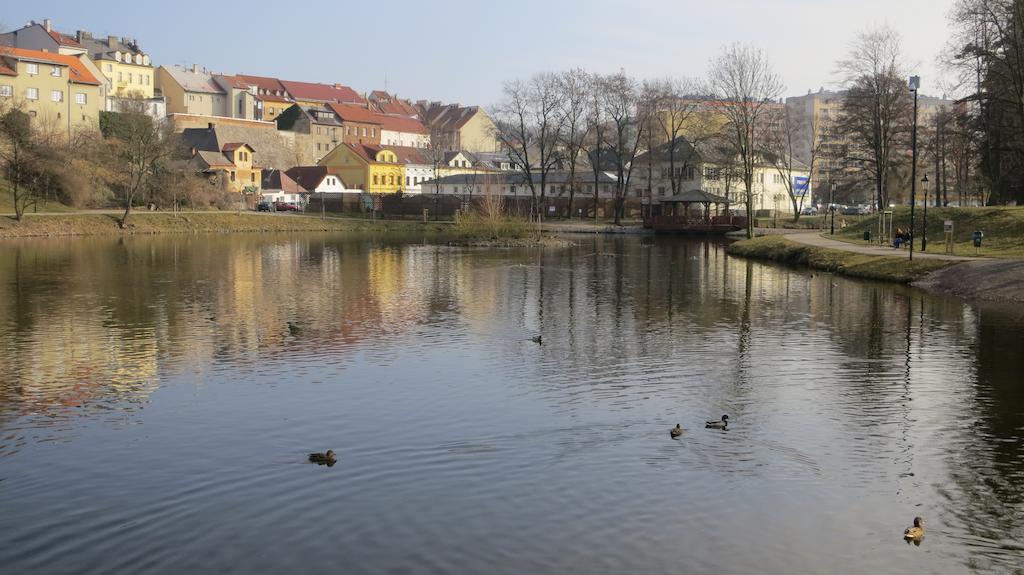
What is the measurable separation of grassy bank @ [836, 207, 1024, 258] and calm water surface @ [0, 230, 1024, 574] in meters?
13.8

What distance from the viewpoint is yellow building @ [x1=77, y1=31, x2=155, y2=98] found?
12594 centimetres

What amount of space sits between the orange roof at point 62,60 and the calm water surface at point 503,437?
68265mm

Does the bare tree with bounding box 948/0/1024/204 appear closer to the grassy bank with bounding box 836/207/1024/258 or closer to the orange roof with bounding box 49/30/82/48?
the grassy bank with bounding box 836/207/1024/258

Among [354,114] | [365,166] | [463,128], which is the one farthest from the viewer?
[463,128]

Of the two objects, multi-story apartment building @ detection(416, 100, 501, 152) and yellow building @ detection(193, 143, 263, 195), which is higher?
multi-story apartment building @ detection(416, 100, 501, 152)

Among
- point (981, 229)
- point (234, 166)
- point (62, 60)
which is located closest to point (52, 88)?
point (62, 60)

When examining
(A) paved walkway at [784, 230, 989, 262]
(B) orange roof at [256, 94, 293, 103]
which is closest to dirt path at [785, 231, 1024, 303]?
(A) paved walkway at [784, 230, 989, 262]

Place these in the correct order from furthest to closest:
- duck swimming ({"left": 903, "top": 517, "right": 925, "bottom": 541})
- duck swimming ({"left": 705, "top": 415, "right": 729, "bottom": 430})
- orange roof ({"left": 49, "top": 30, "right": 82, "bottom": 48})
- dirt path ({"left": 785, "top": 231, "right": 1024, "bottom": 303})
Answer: orange roof ({"left": 49, "top": 30, "right": 82, "bottom": 48}) → dirt path ({"left": 785, "top": 231, "right": 1024, "bottom": 303}) → duck swimming ({"left": 705, "top": 415, "right": 729, "bottom": 430}) → duck swimming ({"left": 903, "top": 517, "right": 925, "bottom": 541})

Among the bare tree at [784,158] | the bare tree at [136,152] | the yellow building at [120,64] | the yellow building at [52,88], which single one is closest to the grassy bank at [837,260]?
the bare tree at [784,158]

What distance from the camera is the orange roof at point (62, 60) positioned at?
88562 millimetres

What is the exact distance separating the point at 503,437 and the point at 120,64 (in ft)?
420

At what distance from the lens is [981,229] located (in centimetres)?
4794

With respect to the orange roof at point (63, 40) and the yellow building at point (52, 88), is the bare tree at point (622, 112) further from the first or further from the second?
the orange roof at point (63, 40)

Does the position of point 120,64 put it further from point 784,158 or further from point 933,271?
point 933,271
